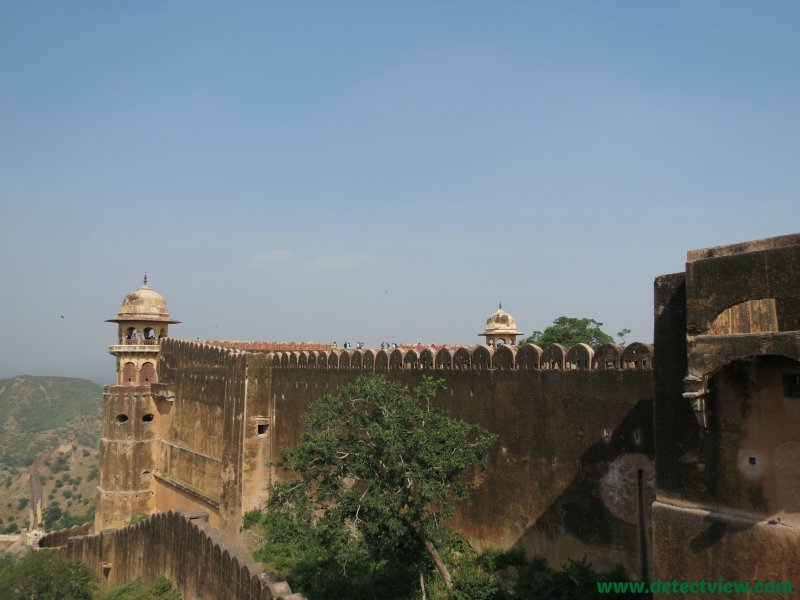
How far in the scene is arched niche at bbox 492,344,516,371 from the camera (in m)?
10.2

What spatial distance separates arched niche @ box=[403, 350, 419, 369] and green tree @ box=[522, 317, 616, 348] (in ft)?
46.3

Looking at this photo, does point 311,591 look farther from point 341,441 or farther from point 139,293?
point 139,293

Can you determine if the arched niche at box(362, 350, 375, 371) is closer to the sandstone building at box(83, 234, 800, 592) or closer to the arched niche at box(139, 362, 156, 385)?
the sandstone building at box(83, 234, 800, 592)

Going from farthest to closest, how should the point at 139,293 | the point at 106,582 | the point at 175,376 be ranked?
the point at 139,293, the point at 175,376, the point at 106,582

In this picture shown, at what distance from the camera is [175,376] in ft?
72.8

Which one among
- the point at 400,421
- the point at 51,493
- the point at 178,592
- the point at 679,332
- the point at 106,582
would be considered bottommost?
the point at 51,493

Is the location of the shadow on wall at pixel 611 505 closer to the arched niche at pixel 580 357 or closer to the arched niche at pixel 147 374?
the arched niche at pixel 580 357

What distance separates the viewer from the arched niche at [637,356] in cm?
803

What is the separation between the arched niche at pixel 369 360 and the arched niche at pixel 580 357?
17.6ft

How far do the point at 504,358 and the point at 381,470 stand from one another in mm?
2805

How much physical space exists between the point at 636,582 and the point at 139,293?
864 inches

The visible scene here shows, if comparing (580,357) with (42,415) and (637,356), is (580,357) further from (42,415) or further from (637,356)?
(42,415)

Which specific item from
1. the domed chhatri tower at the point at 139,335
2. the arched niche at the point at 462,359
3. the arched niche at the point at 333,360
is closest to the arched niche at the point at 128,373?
A: the domed chhatri tower at the point at 139,335

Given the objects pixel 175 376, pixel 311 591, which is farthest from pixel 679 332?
pixel 175 376
